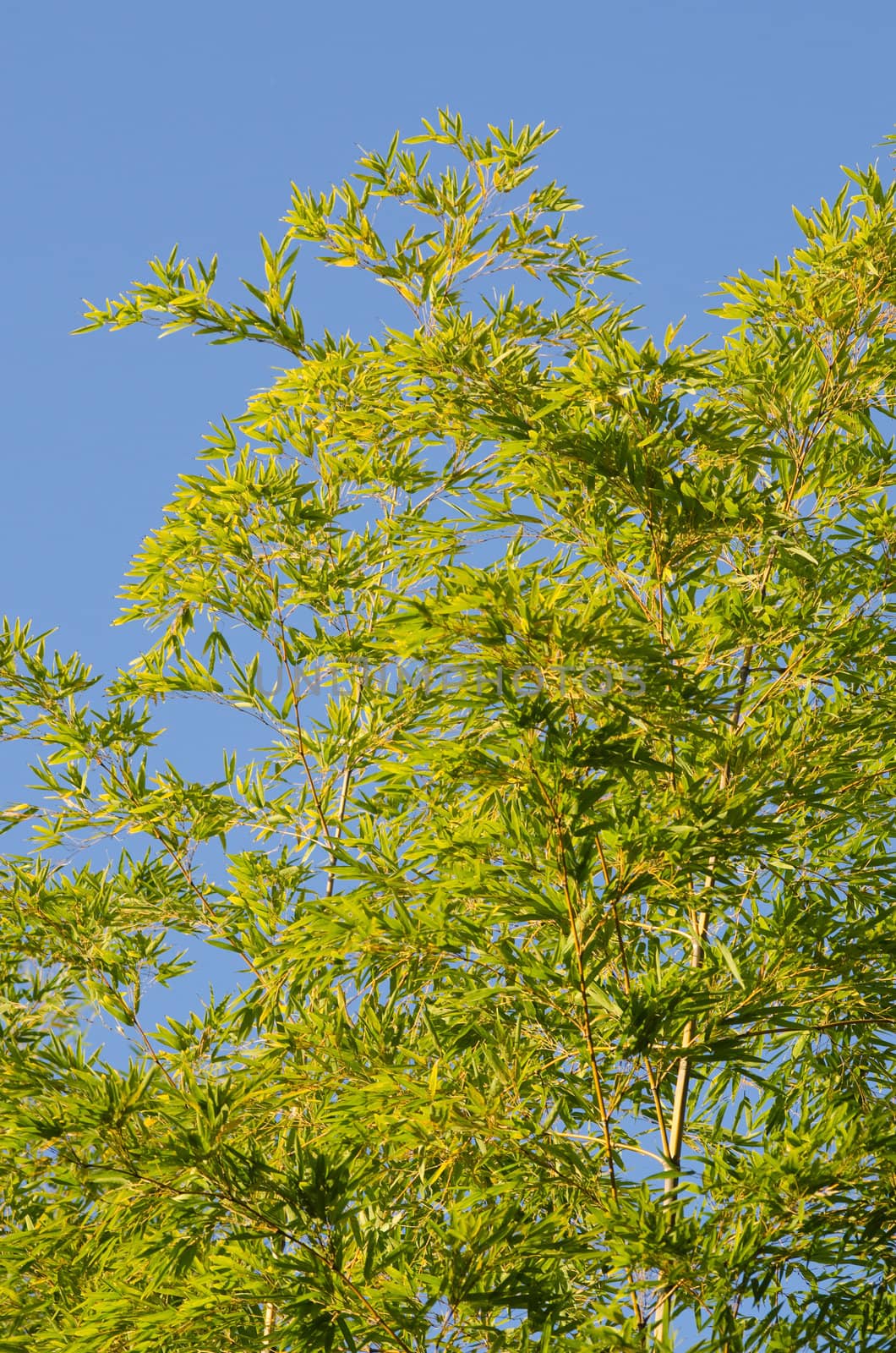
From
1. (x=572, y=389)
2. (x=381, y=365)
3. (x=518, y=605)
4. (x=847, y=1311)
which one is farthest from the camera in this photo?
(x=381, y=365)

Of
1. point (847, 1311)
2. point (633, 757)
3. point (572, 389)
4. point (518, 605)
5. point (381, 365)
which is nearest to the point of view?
point (518, 605)

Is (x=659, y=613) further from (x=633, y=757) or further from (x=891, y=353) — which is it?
(x=891, y=353)

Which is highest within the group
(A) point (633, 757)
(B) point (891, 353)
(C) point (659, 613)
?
(B) point (891, 353)

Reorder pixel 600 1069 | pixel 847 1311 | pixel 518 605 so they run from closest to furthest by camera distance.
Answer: pixel 518 605
pixel 847 1311
pixel 600 1069

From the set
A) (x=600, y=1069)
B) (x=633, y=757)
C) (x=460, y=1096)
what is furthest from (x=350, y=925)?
(x=600, y=1069)

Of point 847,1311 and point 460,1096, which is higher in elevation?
point 460,1096

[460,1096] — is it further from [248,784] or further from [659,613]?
[248,784]

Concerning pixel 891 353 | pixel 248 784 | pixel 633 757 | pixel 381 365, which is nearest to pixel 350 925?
pixel 633 757

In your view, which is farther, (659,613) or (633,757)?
(659,613)

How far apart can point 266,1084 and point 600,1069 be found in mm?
1088

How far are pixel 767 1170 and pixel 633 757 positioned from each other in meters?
1.06

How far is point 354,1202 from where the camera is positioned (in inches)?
173

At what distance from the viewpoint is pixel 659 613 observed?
13.7 ft

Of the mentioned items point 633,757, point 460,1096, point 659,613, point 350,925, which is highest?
point 659,613
